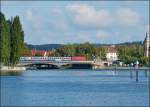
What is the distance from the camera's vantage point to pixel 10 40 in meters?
129

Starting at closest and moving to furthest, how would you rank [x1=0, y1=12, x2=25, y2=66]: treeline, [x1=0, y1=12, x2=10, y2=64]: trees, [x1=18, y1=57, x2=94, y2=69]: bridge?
[x1=0, y1=12, x2=10, y2=64]: trees, [x1=0, y1=12, x2=25, y2=66]: treeline, [x1=18, y1=57, x2=94, y2=69]: bridge

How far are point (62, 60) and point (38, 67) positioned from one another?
11060mm

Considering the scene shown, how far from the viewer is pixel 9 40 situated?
127000 mm

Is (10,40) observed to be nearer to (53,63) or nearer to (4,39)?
(4,39)

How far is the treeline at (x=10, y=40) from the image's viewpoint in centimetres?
12206

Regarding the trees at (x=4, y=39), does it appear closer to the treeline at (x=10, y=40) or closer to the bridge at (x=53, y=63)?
A: the treeline at (x=10, y=40)

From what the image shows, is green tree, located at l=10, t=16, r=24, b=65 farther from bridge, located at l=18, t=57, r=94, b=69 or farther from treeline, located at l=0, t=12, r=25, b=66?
bridge, located at l=18, t=57, r=94, b=69

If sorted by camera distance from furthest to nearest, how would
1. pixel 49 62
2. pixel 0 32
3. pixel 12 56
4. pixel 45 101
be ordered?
pixel 49 62
pixel 12 56
pixel 0 32
pixel 45 101

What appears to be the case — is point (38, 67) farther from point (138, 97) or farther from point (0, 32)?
point (138, 97)

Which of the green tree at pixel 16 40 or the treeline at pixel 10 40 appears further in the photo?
the green tree at pixel 16 40

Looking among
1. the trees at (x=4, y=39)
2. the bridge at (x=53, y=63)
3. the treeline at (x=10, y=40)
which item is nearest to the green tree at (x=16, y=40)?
the treeline at (x=10, y=40)

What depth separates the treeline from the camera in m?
122

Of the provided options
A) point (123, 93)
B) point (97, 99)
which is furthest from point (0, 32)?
point (97, 99)

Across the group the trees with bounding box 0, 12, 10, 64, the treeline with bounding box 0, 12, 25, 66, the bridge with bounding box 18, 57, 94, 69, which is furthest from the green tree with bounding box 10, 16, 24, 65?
the bridge with bounding box 18, 57, 94, 69
